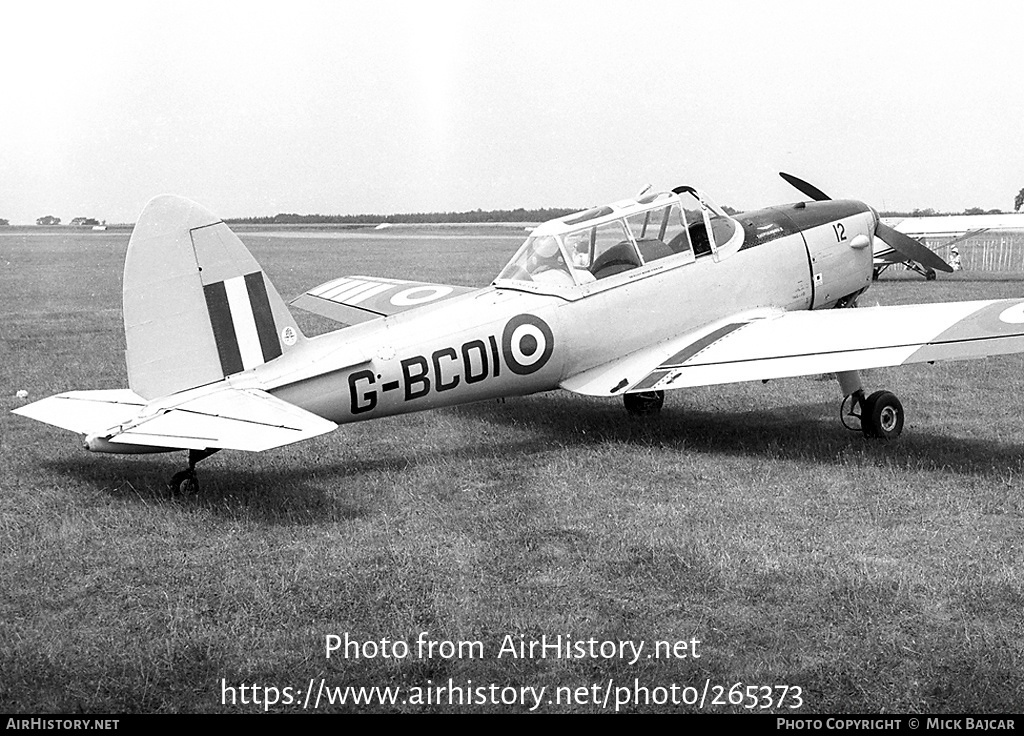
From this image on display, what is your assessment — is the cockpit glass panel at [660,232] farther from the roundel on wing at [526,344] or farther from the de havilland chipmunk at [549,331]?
the roundel on wing at [526,344]

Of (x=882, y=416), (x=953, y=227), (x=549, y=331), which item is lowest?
(x=882, y=416)

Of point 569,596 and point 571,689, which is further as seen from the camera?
point 569,596

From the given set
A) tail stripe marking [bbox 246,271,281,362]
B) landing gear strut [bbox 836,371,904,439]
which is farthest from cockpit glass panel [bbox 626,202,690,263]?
tail stripe marking [bbox 246,271,281,362]

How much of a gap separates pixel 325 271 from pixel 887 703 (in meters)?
29.2

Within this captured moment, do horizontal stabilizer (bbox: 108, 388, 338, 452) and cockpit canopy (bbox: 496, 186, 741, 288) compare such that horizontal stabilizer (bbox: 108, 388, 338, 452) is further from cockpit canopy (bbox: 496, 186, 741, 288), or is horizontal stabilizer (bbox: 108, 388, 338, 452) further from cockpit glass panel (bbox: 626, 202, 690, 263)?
cockpit glass panel (bbox: 626, 202, 690, 263)

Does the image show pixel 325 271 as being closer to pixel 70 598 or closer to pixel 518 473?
pixel 518 473

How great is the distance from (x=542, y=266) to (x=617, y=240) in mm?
705

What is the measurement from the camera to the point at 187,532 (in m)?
6.10

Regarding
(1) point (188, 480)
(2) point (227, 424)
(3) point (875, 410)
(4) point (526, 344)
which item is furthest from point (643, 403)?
(2) point (227, 424)

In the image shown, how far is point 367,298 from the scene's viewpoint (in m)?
11.8

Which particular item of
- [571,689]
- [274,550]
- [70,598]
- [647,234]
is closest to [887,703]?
[571,689]

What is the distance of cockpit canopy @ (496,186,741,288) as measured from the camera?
875 centimetres

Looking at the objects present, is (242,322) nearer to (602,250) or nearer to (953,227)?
(602,250)

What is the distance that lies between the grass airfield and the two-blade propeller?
198 centimetres
